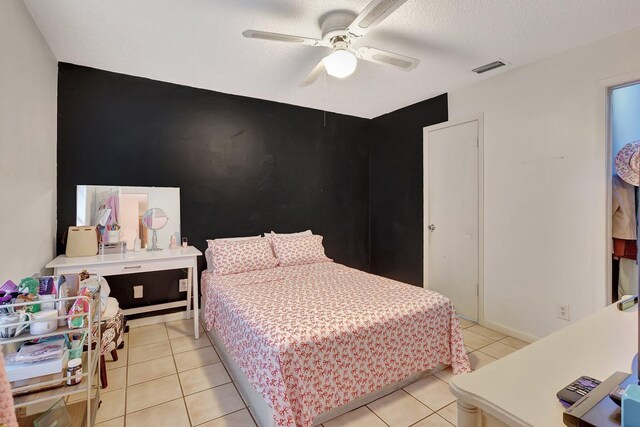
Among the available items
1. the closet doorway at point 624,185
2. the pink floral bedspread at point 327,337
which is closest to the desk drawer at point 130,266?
the pink floral bedspread at point 327,337

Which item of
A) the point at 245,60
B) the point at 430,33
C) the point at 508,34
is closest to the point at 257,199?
the point at 245,60

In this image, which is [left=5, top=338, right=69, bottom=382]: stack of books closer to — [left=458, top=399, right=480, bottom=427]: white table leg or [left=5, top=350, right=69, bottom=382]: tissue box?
[left=5, top=350, right=69, bottom=382]: tissue box

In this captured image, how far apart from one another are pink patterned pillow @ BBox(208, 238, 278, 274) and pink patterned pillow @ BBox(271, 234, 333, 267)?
9 centimetres

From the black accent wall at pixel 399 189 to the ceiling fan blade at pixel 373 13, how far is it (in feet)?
→ 6.21

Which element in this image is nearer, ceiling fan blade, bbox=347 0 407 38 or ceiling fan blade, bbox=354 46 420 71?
ceiling fan blade, bbox=347 0 407 38

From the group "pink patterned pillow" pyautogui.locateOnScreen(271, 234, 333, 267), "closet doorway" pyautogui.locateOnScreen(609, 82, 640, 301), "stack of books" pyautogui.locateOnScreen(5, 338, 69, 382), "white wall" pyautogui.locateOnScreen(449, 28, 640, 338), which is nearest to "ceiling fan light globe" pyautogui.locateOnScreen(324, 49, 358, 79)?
"white wall" pyautogui.locateOnScreen(449, 28, 640, 338)

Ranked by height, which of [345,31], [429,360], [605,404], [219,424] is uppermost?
[345,31]

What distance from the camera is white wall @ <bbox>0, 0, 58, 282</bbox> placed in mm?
1615

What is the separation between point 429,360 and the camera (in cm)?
203

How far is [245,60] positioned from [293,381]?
2346 mm

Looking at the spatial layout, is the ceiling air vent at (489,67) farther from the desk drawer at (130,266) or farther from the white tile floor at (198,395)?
the desk drawer at (130,266)

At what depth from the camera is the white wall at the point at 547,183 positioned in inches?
88.2

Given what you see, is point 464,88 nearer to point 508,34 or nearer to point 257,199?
point 508,34

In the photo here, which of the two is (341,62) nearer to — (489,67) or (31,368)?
(489,67)
